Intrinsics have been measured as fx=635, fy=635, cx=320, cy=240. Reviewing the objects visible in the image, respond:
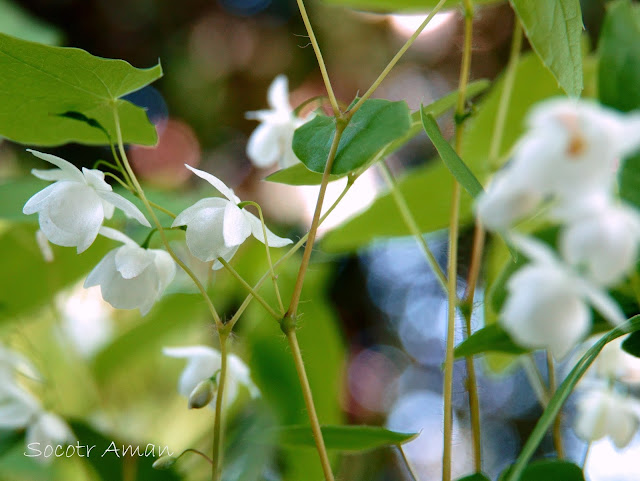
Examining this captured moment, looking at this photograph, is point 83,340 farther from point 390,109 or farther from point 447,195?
point 390,109

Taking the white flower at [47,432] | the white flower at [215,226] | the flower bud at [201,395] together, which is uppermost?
the white flower at [215,226]

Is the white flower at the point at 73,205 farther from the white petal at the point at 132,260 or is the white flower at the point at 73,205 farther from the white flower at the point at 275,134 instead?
the white flower at the point at 275,134

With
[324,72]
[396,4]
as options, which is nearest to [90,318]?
[396,4]

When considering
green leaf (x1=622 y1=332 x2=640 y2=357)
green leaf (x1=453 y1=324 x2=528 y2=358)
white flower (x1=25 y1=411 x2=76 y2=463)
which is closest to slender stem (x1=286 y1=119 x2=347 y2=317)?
green leaf (x1=453 y1=324 x2=528 y2=358)

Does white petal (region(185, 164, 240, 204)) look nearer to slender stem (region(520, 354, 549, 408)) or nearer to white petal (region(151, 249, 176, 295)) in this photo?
white petal (region(151, 249, 176, 295))

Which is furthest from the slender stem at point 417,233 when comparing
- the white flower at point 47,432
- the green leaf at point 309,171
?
the white flower at point 47,432

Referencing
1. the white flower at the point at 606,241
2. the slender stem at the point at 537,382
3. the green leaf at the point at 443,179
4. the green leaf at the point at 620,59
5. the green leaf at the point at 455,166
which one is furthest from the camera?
the green leaf at the point at 443,179

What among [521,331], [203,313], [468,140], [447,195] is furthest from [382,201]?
[521,331]
